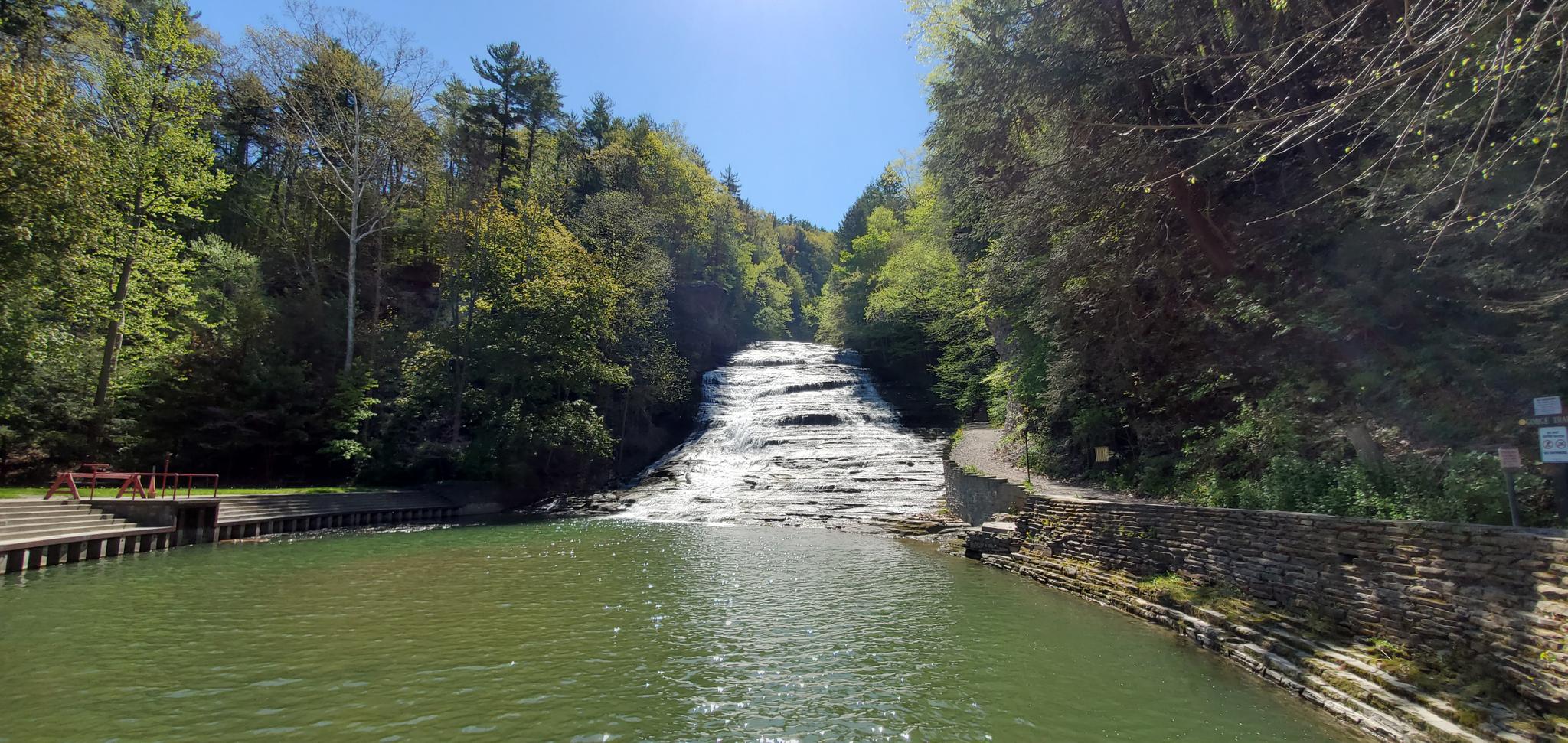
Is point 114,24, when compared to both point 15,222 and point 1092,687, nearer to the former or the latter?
→ point 15,222

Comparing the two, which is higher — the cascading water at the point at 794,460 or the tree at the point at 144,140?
the tree at the point at 144,140

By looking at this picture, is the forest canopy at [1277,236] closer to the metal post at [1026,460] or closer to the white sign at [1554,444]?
the metal post at [1026,460]

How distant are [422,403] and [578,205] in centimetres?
2067

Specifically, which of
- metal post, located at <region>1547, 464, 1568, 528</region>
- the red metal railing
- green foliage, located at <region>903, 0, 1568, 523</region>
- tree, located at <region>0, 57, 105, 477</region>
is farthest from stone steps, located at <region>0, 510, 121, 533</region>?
metal post, located at <region>1547, 464, 1568, 528</region>

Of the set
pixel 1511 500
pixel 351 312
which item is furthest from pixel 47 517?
pixel 1511 500

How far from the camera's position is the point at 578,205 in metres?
41.7

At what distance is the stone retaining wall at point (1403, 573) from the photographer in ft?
15.7

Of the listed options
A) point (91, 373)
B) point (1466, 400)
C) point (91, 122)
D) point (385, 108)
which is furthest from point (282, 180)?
point (1466, 400)

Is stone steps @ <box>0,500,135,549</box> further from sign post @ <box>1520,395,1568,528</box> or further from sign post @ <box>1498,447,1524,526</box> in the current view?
sign post @ <box>1520,395,1568,528</box>

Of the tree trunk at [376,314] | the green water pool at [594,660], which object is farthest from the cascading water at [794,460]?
the tree trunk at [376,314]

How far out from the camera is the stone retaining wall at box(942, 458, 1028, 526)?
1498cm

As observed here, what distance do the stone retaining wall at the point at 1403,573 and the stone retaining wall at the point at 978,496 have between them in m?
4.84

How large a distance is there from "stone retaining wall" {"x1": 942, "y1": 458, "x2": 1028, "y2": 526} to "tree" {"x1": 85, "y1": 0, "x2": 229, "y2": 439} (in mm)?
24110

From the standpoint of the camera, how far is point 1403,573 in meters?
6.00
